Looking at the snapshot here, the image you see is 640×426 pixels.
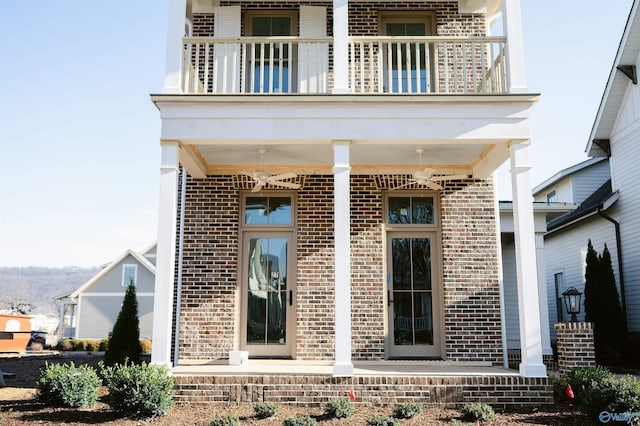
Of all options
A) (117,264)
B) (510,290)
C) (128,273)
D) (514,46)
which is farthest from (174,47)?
(117,264)

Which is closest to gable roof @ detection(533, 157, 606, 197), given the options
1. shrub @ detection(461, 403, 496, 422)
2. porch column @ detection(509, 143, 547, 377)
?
porch column @ detection(509, 143, 547, 377)

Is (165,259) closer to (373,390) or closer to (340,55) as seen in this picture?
(373,390)

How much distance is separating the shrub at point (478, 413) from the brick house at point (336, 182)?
1030 mm

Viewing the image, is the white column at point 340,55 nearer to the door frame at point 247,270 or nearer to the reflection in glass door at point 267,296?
the door frame at point 247,270

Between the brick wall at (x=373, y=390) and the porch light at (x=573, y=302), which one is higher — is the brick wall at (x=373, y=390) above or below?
below

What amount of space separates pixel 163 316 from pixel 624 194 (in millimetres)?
11868

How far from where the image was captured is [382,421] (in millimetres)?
5859

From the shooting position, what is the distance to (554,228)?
16625 millimetres

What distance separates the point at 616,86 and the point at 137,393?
42.8 feet

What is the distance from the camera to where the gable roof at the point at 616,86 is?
12.8 m

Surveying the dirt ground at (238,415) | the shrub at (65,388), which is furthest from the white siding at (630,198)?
the shrub at (65,388)

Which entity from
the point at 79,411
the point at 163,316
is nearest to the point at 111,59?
the point at 163,316

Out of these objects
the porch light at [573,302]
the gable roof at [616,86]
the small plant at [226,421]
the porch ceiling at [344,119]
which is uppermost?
the gable roof at [616,86]

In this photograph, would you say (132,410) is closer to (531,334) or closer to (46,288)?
(531,334)
